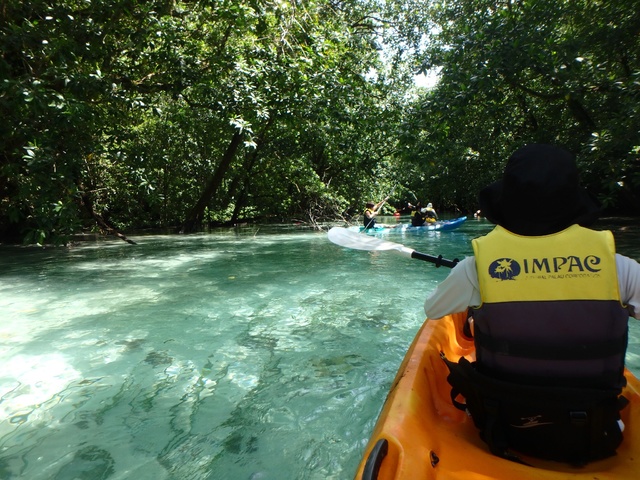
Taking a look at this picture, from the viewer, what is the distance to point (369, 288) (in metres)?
6.32

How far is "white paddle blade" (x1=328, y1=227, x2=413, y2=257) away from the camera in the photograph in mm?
3734

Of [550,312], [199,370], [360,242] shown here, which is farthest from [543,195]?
[199,370]

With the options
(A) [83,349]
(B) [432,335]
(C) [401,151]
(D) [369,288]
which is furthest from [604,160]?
(A) [83,349]

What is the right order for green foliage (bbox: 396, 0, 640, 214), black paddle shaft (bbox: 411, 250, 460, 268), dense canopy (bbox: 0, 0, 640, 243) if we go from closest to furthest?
black paddle shaft (bbox: 411, 250, 460, 268), dense canopy (bbox: 0, 0, 640, 243), green foliage (bbox: 396, 0, 640, 214)

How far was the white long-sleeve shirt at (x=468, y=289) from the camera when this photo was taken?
56.5 inches

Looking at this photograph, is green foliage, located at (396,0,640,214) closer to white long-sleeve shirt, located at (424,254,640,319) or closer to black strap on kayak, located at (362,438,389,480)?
white long-sleeve shirt, located at (424,254,640,319)

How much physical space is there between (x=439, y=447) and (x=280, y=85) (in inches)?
358

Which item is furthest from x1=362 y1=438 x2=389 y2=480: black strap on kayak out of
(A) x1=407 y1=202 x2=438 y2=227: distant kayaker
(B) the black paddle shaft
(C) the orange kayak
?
(A) x1=407 y1=202 x2=438 y2=227: distant kayaker

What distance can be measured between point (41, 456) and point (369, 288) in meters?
4.57

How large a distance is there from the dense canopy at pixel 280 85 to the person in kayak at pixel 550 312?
6.44 metres

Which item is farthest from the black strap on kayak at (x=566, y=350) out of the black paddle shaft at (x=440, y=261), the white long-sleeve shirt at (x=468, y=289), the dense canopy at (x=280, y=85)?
the dense canopy at (x=280, y=85)

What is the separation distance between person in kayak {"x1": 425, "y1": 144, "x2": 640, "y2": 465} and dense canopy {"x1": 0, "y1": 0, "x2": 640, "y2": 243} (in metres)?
6.44

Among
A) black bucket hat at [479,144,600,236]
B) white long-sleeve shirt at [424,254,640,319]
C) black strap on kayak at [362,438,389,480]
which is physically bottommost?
black strap on kayak at [362,438,389,480]

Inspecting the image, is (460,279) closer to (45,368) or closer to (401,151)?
(45,368)
